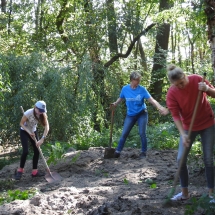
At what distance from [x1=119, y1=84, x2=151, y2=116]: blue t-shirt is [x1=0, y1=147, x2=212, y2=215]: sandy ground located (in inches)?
45.9

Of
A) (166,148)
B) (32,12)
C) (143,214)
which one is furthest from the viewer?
(32,12)

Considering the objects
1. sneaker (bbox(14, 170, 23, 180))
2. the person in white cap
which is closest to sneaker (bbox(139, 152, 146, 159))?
the person in white cap

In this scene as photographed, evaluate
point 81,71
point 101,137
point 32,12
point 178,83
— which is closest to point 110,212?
point 178,83

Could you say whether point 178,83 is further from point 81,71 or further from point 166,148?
point 81,71

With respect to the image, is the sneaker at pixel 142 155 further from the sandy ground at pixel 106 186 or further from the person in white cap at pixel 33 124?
the person in white cap at pixel 33 124

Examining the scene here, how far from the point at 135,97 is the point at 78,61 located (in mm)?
6715

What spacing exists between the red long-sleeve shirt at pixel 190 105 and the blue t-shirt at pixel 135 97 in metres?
3.74

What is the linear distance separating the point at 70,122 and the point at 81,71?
1839 mm

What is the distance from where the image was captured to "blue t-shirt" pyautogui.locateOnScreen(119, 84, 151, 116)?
909 centimetres

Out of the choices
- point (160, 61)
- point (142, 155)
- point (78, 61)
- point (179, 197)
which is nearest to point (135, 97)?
point (142, 155)

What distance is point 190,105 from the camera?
17.0ft

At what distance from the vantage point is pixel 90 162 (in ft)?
31.2

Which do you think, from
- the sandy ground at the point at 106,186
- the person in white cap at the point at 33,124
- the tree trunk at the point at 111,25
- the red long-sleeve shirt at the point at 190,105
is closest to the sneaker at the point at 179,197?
Answer: the sandy ground at the point at 106,186

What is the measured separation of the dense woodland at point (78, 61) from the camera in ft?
41.8
